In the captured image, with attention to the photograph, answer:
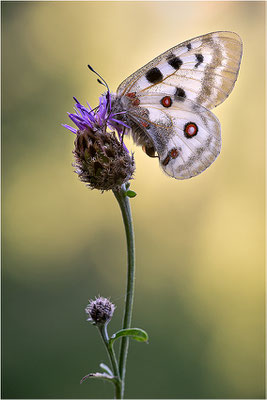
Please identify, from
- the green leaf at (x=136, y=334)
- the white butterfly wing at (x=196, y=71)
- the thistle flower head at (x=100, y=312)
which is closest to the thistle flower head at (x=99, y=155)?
the white butterfly wing at (x=196, y=71)

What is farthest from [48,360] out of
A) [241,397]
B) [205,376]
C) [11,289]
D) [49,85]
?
[49,85]

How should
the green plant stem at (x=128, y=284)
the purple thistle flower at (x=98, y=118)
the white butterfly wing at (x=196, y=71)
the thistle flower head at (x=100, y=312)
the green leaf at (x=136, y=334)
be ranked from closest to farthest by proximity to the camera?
the green leaf at (x=136, y=334), the green plant stem at (x=128, y=284), the thistle flower head at (x=100, y=312), the purple thistle flower at (x=98, y=118), the white butterfly wing at (x=196, y=71)

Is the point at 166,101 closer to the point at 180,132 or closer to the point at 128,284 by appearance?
the point at 180,132

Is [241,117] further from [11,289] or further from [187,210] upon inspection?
[11,289]

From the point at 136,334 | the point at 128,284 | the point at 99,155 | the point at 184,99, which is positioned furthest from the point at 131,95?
the point at 136,334

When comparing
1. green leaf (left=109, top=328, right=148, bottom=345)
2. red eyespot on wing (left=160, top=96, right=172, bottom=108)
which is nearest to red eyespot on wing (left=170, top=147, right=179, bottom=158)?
red eyespot on wing (left=160, top=96, right=172, bottom=108)

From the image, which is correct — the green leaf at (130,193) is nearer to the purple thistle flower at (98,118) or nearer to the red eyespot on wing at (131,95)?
the purple thistle flower at (98,118)

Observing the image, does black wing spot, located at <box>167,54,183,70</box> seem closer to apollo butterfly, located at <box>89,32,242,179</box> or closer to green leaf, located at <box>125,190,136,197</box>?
apollo butterfly, located at <box>89,32,242,179</box>
